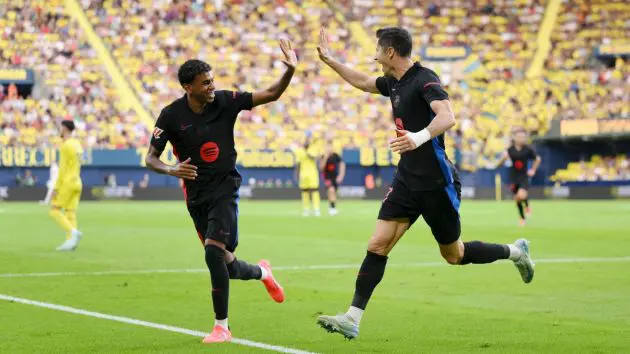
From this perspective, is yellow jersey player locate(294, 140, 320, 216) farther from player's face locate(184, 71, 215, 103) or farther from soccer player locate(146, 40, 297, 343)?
player's face locate(184, 71, 215, 103)

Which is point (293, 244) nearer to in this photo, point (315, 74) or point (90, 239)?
point (90, 239)

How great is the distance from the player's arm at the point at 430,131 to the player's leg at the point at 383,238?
2.30ft

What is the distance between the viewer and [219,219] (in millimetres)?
9539

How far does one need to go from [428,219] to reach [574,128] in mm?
42978

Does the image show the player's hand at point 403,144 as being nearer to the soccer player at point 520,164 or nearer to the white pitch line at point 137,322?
the white pitch line at point 137,322

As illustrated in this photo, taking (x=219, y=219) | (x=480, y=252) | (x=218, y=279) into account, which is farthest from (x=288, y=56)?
(x=480, y=252)

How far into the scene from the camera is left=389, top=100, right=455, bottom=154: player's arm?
Answer: 27.3ft

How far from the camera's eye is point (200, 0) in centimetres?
5675

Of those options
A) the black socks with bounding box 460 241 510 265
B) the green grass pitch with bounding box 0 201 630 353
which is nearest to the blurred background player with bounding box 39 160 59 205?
the green grass pitch with bounding box 0 201 630 353

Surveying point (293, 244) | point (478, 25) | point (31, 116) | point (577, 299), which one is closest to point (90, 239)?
point (293, 244)

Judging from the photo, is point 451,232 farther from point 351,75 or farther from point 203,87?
point 203,87

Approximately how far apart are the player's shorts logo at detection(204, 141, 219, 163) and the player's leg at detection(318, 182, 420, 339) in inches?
59.3

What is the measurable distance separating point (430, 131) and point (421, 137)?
0.11 m

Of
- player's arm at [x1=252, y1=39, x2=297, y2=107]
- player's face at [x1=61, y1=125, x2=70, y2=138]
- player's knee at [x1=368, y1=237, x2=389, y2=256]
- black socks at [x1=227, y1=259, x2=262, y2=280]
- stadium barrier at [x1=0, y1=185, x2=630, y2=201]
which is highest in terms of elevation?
player's arm at [x1=252, y1=39, x2=297, y2=107]
